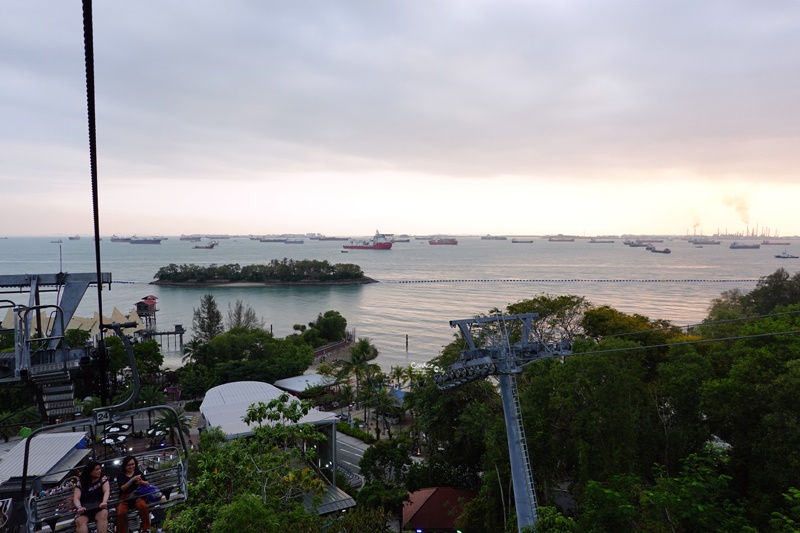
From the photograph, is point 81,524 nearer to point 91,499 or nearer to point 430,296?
point 91,499

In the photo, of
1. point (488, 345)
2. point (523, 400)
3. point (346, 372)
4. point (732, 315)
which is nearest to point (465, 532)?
point (523, 400)

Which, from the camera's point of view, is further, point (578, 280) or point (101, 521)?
Answer: point (578, 280)

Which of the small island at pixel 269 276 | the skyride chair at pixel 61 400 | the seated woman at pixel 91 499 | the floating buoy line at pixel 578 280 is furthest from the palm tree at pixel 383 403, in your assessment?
the floating buoy line at pixel 578 280

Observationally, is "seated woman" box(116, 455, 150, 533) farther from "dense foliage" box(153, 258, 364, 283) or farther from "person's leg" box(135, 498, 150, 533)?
"dense foliage" box(153, 258, 364, 283)

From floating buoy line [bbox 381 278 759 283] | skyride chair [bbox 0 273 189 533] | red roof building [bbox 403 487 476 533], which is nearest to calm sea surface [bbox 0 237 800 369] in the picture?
floating buoy line [bbox 381 278 759 283]

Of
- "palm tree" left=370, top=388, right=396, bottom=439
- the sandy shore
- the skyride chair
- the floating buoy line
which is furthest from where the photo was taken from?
the floating buoy line

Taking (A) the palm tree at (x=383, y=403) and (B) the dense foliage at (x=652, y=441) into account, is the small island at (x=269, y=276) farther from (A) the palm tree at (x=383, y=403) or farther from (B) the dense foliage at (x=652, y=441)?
(B) the dense foliage at (x=652, y=441)

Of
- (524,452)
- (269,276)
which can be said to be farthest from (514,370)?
(269,276)
